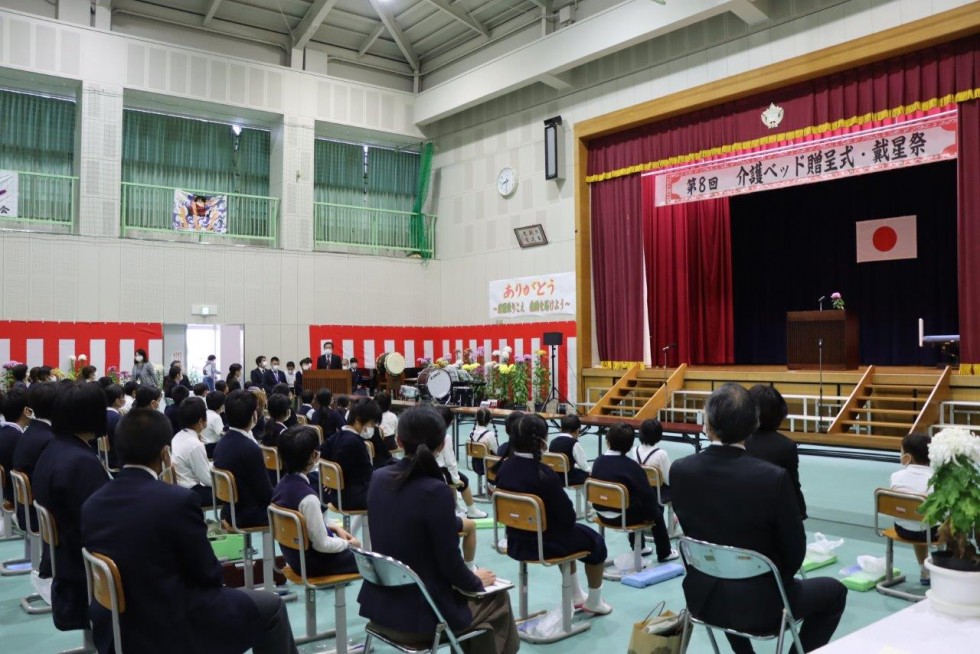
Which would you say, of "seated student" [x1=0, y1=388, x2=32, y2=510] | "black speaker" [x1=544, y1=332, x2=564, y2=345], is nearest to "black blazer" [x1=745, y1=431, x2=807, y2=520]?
"seated student" [x1=0, y1=388, x2=32, y2=510]

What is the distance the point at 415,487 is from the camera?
2617 millimetres

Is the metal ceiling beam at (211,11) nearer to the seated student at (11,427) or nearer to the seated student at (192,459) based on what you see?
the seated student at (11,427)

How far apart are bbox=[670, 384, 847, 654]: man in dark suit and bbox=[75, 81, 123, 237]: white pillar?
1335 cm

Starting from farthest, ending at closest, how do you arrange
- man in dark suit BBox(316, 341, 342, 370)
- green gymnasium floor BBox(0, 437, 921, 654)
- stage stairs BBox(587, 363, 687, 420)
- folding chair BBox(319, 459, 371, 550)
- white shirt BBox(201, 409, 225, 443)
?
man in dark suit BBox(316, 341, 342, 370)
stage stairs BBox(587, 363, 687, 420)
white shirt BBox(201, 409, 225, 443)
folding chair BBox(319, 459, 371, 550)
green gymnasium floor BBox(0, 437, 921, 654)

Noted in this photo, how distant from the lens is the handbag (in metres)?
2.57

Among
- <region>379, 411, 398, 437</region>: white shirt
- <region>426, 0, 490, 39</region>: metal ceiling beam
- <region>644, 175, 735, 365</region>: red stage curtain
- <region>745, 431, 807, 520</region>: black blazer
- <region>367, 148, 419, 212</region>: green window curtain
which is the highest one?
<region>426, 0, 490, 39</region>: metal ceiling beam

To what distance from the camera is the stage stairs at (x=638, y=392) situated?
11648mm

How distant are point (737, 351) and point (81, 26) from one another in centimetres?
1320

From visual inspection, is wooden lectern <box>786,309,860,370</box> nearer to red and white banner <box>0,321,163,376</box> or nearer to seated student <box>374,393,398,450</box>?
seated student <box>374,393,398,450</box>

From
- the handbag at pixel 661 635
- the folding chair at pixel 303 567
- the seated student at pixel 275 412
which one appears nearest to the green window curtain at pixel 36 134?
the seated student at pixel 275 412

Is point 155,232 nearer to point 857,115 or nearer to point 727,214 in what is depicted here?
point 727,214

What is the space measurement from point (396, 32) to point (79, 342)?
28.3 ft

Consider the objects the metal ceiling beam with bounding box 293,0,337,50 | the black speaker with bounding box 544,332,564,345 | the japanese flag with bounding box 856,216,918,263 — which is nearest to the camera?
the japanese flag with bounding box 856,216,918,263

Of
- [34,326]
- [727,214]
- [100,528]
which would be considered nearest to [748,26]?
[727,214]
